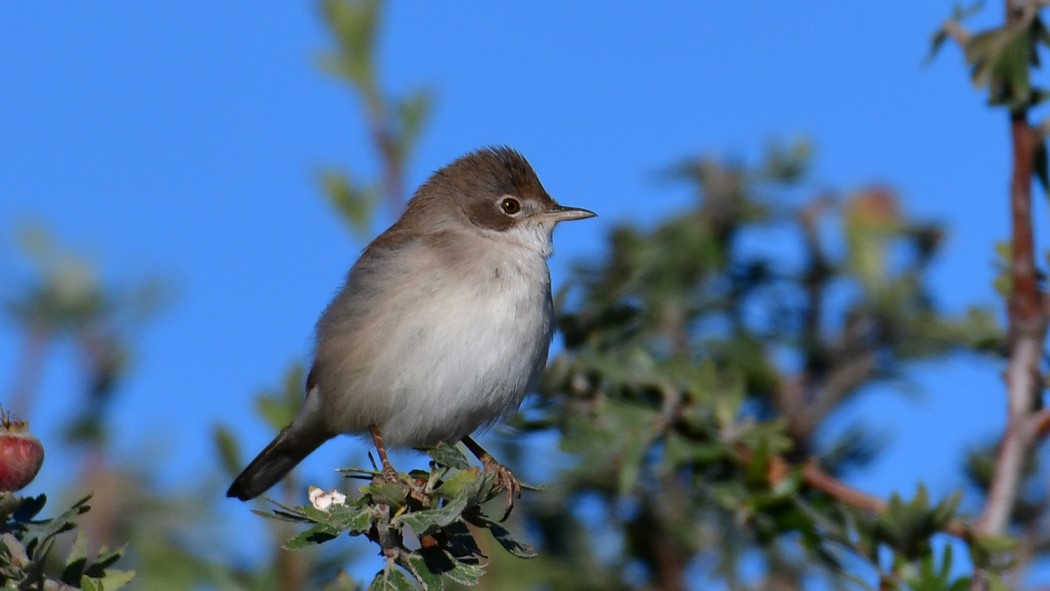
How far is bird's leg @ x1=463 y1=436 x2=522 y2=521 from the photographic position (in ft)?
13.0

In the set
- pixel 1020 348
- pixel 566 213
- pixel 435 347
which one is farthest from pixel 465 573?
pixel 566 213

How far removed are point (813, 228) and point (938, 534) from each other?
1726 mm

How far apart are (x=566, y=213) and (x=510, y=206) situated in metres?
0.25

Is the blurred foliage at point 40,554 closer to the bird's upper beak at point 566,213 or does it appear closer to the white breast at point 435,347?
the white breast at point 435,347

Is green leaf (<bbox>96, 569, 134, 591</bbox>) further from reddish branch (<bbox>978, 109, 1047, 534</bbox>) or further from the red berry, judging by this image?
reddish branch (<bbox>978, 109, 1047, 534</bbox>)

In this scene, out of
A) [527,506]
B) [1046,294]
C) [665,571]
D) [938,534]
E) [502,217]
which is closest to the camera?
[938,534]

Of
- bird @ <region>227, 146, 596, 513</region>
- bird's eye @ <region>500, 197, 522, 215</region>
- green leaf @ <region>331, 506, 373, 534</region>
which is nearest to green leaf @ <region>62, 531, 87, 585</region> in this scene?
green leaf @ <region>331, 506, 373, 534</region>

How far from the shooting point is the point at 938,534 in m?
3.50

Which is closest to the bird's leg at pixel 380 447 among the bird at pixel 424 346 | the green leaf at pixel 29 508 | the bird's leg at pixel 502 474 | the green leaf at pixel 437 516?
Answer: the bird at pixel 424 346

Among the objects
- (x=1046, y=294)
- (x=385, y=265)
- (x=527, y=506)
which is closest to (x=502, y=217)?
(x=385, y=265)

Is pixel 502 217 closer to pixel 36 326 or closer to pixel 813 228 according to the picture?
pixel 813 228

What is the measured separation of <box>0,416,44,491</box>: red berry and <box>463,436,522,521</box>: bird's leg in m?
1.40

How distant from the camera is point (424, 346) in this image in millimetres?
4625

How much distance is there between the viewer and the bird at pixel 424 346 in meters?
4.64
